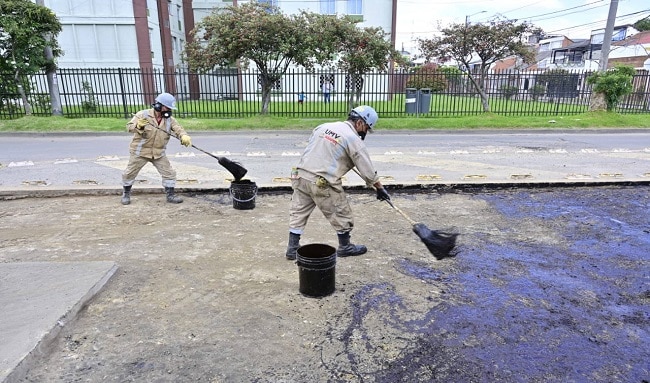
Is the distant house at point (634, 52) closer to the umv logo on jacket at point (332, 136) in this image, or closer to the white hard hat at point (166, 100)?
the white hard hat at point (166, 100)

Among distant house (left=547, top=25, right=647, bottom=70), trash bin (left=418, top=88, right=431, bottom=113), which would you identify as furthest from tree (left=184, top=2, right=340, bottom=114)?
distant house (left=547, top=25, right=647, bottom=70)

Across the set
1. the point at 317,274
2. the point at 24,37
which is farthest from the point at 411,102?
the point at 317,274

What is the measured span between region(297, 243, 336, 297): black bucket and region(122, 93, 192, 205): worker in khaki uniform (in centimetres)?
317

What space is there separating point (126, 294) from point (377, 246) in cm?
251

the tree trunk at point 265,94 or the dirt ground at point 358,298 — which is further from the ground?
the tree trunk at point 265,94

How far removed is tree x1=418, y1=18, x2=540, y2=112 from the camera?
18312mm

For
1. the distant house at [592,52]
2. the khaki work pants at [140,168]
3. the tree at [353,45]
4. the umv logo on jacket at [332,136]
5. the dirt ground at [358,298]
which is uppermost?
the distant house at [592,52]

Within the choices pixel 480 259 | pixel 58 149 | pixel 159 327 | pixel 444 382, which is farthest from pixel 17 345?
pixel 58 149

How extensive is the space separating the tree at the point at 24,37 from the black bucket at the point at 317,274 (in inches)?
593

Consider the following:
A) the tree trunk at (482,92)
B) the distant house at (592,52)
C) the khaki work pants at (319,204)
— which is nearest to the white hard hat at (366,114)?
the khaki work pants at (319,204)

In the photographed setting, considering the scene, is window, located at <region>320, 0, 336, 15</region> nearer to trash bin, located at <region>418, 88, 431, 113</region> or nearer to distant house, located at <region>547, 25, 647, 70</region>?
trash bin, located at <region>418, 88, 431, 113</region>

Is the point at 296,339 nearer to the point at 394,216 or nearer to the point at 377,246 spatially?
the point at 377,246

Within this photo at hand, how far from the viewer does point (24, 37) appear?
14.4m

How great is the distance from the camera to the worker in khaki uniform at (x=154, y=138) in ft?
19.6
